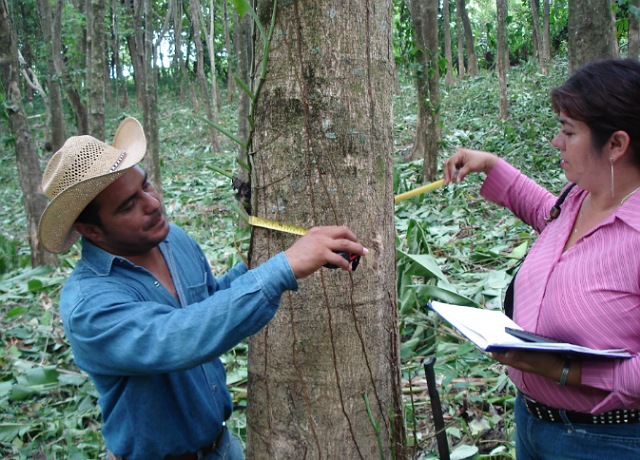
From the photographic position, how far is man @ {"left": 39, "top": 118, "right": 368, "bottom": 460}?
4.20 ft

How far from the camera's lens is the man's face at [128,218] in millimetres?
1595

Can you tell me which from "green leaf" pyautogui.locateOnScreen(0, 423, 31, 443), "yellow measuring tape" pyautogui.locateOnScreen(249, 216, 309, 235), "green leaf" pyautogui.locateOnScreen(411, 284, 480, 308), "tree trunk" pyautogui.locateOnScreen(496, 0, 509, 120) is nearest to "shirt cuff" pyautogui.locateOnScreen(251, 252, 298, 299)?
"yellow measuring tape" pyautogui.locateOnScreen(249, 216, 309, 235)

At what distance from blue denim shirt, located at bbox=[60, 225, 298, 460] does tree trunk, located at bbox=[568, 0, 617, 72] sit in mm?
4675

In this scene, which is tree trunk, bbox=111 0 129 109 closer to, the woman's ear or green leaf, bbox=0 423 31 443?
green leaf, bbox=0 423 31 443

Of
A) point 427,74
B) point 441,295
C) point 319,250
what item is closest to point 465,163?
point 319,250

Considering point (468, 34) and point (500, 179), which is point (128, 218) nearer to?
point (500, 179)

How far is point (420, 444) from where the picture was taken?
2.62m

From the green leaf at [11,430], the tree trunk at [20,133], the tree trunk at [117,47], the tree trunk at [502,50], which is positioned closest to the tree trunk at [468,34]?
the tree trunk at [502,50]

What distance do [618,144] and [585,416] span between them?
0.75 metres

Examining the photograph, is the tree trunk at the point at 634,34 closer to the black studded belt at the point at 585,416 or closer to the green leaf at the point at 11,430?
the black studded belt at the point at 585,416

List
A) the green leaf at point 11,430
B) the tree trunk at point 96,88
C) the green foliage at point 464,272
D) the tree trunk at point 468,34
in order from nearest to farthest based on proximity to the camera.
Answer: the green foliage at point 464,272 < the green leaf at point 11,430 < the tree trunk at point 96,88 < the tree trunk at point 468,34

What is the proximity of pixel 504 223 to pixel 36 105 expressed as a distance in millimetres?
23604

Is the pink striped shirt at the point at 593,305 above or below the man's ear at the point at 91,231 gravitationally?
below

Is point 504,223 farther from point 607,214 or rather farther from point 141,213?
point 141,213
